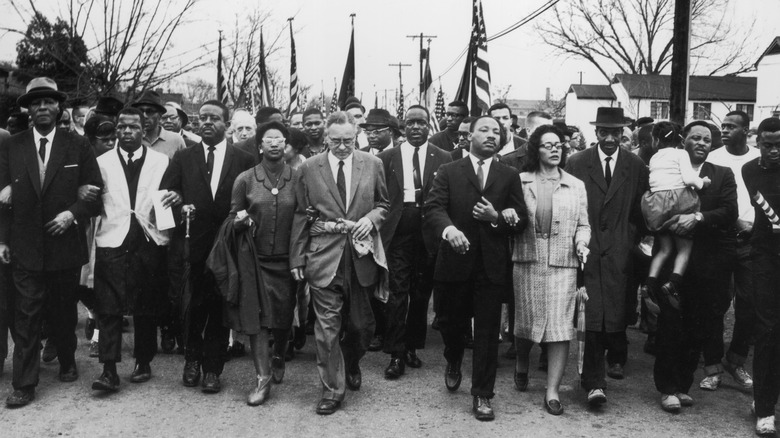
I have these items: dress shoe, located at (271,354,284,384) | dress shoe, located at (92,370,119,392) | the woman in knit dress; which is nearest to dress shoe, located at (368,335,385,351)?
dress shoe, located at (271,354,284,384)

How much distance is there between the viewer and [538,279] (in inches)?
249

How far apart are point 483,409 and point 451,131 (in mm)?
5268

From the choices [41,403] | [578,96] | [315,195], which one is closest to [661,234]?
[315,195]

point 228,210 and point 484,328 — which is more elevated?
point 228,210

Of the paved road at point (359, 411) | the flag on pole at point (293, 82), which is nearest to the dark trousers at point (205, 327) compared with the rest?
the paved road at point (359, 411)

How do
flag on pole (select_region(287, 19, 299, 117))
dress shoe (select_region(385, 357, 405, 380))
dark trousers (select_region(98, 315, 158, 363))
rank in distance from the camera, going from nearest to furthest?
dark trousers (select_region(98, 315, 158, 363)) → dress shoe (select_region(385, 357, 405, 380)) → flag on pole (select_region(287, 19, 299, 117))

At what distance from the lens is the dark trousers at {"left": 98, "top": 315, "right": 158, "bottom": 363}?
21.6 ft

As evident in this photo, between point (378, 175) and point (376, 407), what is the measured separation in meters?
1.87

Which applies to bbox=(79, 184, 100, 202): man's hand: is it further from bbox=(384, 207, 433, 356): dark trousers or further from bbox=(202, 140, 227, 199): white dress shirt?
bbox=(384, 207, 433, 356): dark trousers

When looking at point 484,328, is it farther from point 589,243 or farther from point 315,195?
point 315,195

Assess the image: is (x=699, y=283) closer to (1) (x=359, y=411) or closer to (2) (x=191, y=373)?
(1) (x=359, y=411)

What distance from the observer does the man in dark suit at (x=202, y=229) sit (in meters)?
6.70

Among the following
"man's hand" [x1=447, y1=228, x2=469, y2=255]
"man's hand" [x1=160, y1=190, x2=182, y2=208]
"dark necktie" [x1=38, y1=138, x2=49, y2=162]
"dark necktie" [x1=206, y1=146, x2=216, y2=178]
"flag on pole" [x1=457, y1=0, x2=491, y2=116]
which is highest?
"flag on pole" [x1=457, y1=0, x2=491, y2=116]

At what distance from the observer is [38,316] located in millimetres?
→ 6488
